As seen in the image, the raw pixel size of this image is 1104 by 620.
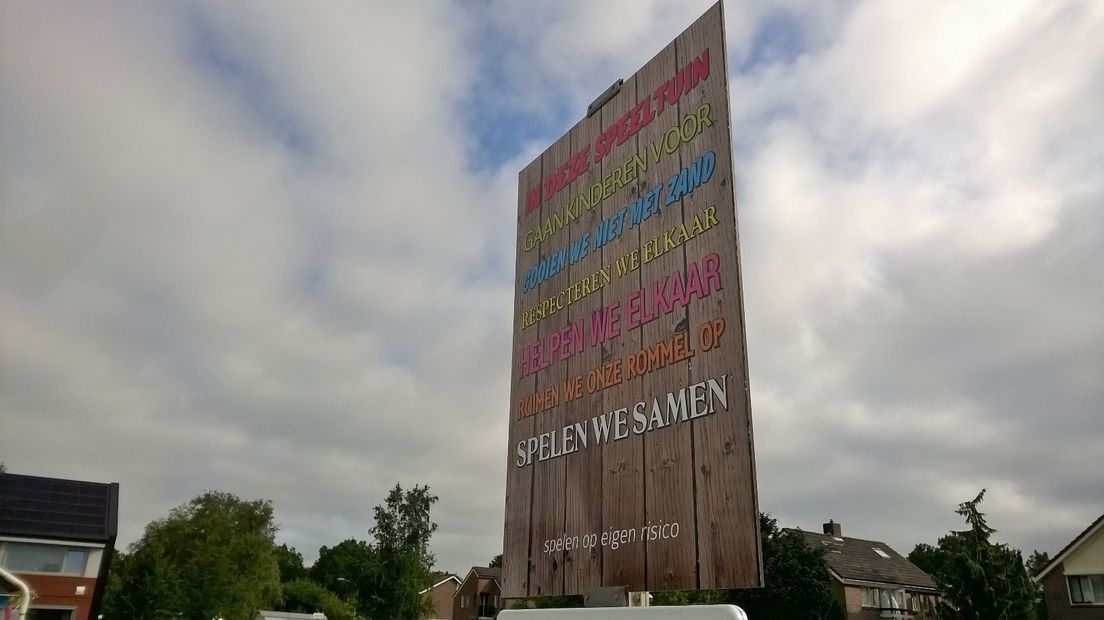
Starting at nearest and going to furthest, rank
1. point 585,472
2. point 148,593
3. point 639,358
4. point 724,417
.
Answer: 1. point 724,417
2. point 639,358
3. point 585,472
4. point 148,593

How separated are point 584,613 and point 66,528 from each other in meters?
33.2

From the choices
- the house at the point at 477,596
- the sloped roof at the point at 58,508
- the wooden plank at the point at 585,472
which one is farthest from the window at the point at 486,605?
the wooden plank at the point at 585,472

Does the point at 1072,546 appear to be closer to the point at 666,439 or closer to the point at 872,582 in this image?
the point at 872,582

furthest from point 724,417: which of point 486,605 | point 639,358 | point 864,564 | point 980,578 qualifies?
point 486,605

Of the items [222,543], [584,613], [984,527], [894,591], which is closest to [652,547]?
[584,613]

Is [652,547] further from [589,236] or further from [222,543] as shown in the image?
[222,543]

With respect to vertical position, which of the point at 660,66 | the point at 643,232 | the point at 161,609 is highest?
the point at 660,66

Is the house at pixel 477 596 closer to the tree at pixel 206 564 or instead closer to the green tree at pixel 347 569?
the green tree at pixel 347 569

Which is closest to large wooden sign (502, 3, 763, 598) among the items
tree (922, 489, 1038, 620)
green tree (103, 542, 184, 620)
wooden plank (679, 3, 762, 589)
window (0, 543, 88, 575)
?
wooden plank (679, 3, 762, 589)

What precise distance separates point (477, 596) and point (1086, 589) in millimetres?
42598

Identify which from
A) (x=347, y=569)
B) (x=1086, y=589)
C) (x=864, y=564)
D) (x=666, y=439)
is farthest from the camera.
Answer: (x=347, y=569)

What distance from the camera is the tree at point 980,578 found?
22.6 metres

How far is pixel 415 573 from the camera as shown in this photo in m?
35.2

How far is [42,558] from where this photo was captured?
2886 centimetres
